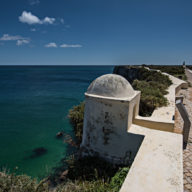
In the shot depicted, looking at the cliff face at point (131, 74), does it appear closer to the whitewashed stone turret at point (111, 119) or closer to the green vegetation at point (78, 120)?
the green vegetation at point (78, 120)

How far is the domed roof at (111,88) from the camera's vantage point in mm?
6219

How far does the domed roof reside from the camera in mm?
6219

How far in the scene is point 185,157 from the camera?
5336mm

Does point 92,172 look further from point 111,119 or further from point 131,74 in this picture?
point 131,74

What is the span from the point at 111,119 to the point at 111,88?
1.34 m

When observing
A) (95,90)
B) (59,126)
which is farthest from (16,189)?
(59,126)

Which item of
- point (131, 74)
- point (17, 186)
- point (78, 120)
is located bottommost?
point (17, 186)

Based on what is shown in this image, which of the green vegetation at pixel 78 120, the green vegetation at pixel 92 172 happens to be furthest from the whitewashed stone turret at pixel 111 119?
the green vegetation at pixel 78 120

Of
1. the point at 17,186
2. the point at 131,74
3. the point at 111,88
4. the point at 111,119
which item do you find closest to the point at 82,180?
the point at 17,186

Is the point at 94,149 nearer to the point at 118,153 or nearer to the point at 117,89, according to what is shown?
the point at 118,153

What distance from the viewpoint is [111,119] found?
6062 mm

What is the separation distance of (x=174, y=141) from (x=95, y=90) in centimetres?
366

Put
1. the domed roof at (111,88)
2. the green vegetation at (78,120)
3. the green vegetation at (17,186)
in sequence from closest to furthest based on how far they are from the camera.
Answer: the green vegetation at (17,186) < the domed roof at (111,88) < the green vegetation at (78,120)

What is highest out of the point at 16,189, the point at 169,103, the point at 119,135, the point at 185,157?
the point at 169,103
